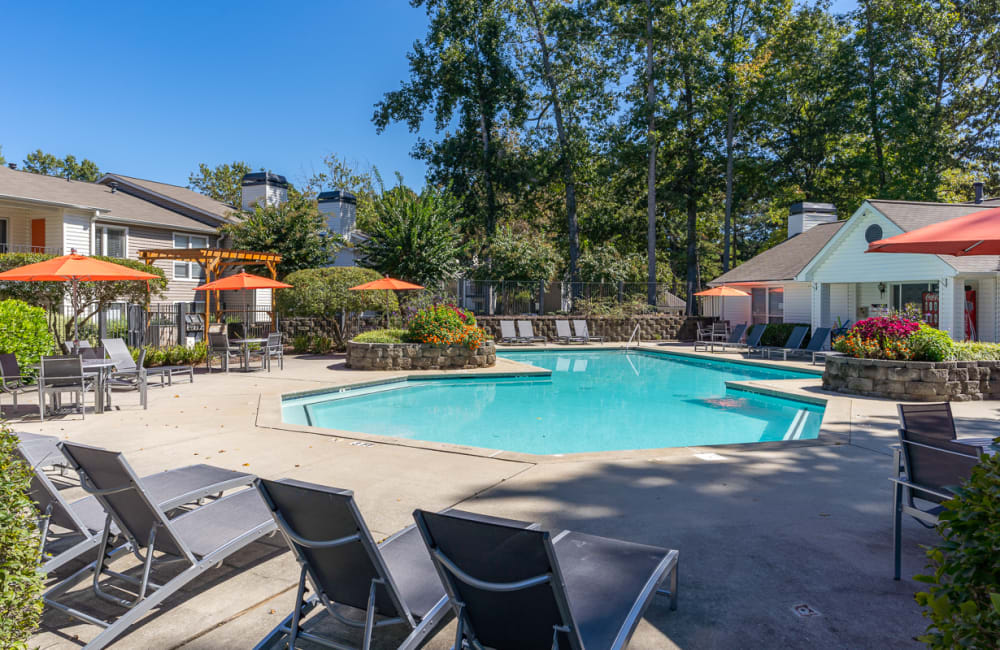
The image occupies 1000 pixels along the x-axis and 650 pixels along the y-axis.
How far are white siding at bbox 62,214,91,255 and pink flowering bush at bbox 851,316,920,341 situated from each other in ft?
73.4

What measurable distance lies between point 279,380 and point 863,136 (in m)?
30.2

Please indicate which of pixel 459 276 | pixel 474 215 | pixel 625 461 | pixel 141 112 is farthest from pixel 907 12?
pixel 141 112

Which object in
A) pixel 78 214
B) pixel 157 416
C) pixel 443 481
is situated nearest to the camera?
pixel 443 481

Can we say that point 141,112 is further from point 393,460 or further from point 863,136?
point 863,136

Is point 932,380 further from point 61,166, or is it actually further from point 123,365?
point 61,166

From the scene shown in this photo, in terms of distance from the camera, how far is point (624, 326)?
24.3 meters

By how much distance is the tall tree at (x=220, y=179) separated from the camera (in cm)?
4684

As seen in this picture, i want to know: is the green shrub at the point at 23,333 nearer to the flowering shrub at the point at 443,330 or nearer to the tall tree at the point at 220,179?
the flowering shrub at the point at 443,330

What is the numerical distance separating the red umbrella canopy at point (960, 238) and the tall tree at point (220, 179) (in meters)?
48.3

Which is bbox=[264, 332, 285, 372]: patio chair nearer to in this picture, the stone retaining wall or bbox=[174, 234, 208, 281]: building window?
the stone retaining wall

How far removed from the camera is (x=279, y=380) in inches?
486

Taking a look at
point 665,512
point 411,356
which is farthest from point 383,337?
point 665,512

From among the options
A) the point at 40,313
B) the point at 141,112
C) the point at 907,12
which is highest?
the point at 907,12

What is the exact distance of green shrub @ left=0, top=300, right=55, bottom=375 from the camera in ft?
30.9
